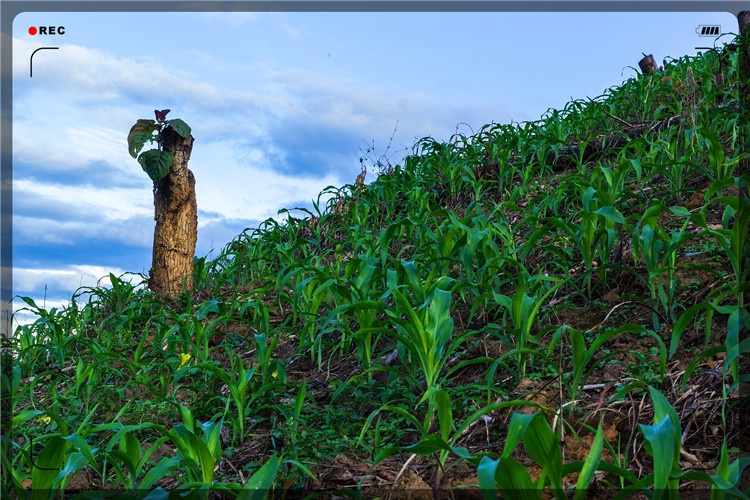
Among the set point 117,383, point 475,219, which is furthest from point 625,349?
point 117,383

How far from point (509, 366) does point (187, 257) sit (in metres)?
3.68

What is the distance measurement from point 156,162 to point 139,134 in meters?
0.28

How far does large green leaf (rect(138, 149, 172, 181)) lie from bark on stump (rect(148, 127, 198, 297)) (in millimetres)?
126

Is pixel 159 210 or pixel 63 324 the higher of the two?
pixel 159 210

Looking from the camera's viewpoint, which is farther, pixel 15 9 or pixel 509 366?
pixel 509 366

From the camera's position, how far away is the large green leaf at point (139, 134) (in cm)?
488

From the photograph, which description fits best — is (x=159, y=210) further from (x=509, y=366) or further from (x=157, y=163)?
(x=509, y=366)

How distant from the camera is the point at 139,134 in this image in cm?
491

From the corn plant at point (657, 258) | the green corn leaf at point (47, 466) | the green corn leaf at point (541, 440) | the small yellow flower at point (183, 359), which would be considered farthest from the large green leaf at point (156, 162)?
the green corn leaf at point (541, 440)

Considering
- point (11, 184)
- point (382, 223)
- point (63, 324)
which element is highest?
point (382, 223)

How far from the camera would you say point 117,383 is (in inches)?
137

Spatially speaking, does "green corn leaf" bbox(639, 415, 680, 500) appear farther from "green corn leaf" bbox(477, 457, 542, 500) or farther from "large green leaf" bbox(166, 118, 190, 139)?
"large green leaf" bbox(166, 118, 190, 139)

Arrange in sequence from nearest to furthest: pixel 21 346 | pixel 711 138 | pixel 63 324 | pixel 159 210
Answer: pixel 711 138
pixel 21 346
pixel 63 324
pixel 159 210

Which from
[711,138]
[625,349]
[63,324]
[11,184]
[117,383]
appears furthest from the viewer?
[63,324]
